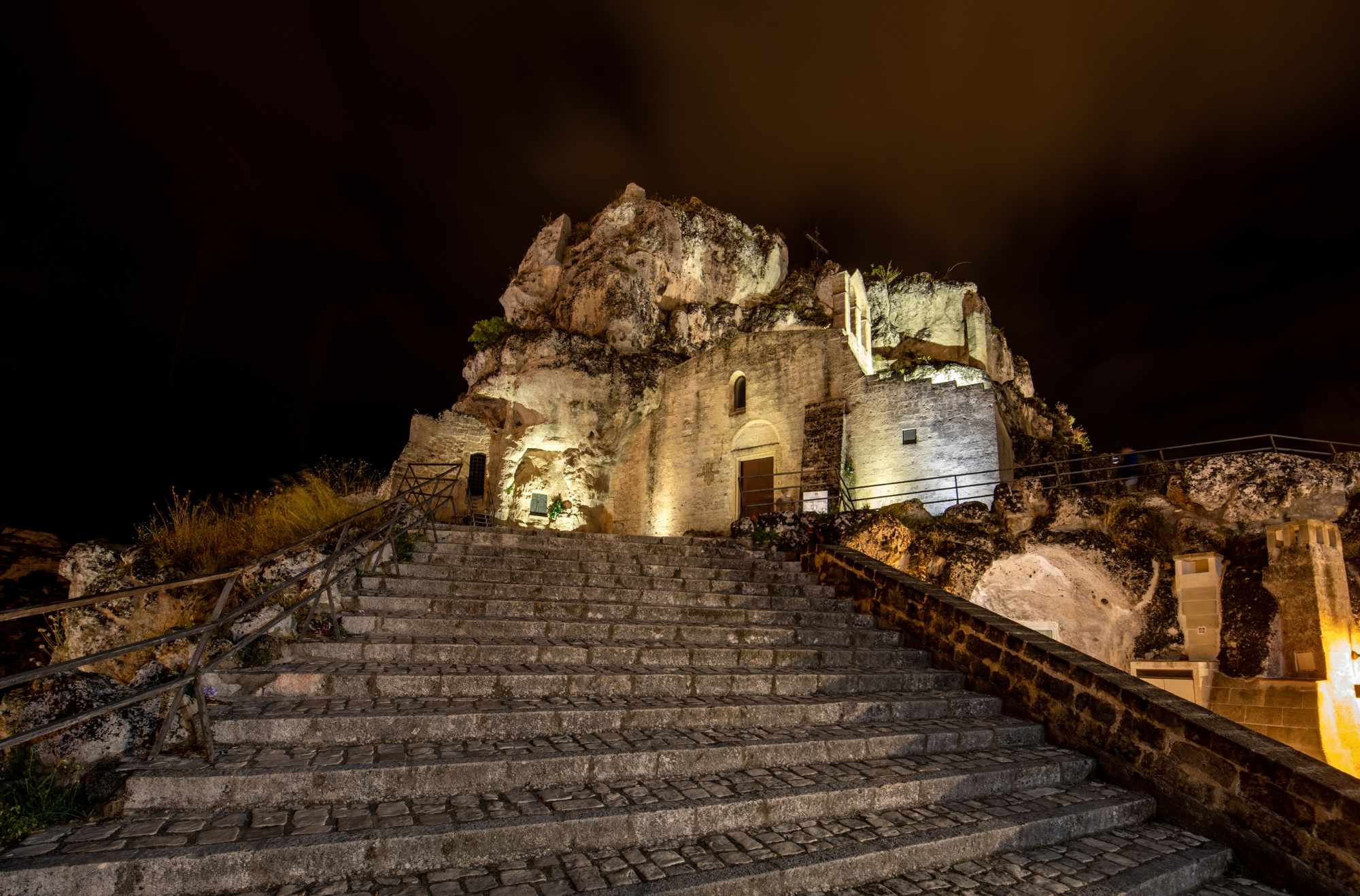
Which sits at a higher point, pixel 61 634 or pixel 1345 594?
pixel 1345 594

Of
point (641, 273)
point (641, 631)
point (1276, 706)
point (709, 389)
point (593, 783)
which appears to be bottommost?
point (1276, 706)

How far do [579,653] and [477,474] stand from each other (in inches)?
846

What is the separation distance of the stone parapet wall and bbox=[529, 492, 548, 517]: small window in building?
1522 cm

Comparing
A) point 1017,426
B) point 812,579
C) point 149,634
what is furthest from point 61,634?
point 1017,426

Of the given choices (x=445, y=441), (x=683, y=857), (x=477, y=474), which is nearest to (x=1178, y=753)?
(x=683, y=857)

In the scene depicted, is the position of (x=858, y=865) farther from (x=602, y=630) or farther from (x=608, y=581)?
(x=608, y=581)

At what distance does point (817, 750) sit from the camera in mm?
4324

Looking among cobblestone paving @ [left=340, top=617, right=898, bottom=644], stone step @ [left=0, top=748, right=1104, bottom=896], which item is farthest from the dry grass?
stone step @ [left=0, top=748, right=1104, bottom=896]

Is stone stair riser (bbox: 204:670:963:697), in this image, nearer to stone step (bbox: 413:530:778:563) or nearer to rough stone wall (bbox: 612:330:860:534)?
stone step (bbox: 413:530:778:563)

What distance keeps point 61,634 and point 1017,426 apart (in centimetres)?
2051

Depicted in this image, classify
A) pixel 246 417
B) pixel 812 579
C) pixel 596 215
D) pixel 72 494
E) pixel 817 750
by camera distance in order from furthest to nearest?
pixel 596 215 < pixel 246 417 < pixel 72 494 < pixel 812 579 < pixel 817 750

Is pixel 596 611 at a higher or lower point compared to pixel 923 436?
lower

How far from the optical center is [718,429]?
1945 cm

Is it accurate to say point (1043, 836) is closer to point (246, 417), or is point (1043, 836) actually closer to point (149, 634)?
point (149, 634)
